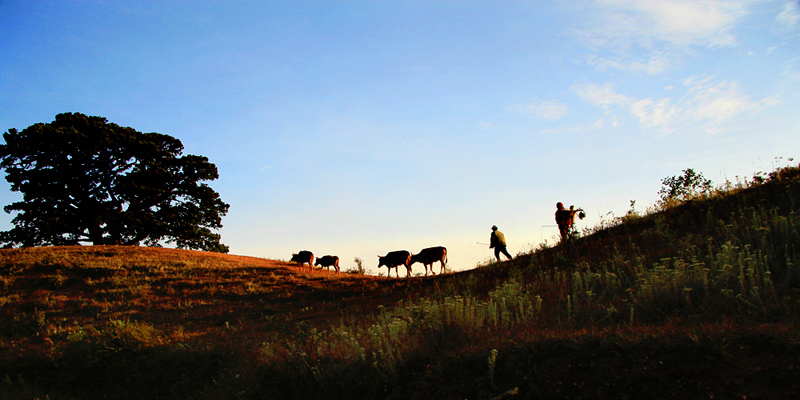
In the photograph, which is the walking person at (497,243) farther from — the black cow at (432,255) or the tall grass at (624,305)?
the tall grass at (624,305)

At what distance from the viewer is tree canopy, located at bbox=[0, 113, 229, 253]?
29250 millimetres

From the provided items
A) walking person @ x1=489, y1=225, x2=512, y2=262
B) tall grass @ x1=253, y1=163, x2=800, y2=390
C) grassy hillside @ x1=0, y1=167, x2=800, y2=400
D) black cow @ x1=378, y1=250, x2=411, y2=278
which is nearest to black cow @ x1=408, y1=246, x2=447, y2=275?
black cow @ x1=378, y1=250, x2=411, y2=278

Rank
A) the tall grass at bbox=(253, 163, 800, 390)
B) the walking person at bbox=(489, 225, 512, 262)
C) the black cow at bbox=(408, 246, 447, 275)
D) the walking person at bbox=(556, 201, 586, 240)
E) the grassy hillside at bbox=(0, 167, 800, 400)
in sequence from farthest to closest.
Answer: the black cow at bbox=(408, 246, 447, 275) < the walking person at bbox=(489, 225, 512, 262) < the walking person at bbox=(556, 201, 586, 240) < the tall grass at bbox=(253, 163, 800, 390) < the grassy hillside at bbox=(0, 167, 800, 400)

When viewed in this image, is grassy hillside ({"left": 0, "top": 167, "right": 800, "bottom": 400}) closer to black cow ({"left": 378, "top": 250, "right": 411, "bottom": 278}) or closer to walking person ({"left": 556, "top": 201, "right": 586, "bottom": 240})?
walking person ({"left": 556, "top": 201, "right": 586, "bottom": 240})

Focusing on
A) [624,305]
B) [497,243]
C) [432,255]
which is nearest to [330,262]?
[432,255]

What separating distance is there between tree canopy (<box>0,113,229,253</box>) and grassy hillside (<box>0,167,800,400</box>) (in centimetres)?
1355

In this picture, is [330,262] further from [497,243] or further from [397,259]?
[497,243]

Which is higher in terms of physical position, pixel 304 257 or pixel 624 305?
pixel 304 257

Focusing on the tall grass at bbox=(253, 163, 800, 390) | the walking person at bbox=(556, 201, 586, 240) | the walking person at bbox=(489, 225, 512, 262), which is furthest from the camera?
the walking person at bbox=(489, 225, 512, 262)

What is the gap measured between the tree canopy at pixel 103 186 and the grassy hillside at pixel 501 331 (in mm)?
13553

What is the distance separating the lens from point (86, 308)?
1562 cm

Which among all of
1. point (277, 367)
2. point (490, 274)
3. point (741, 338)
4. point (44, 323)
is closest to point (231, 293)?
point (44, 323)

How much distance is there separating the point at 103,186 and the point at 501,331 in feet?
111

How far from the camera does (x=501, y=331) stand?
20.6 ft
